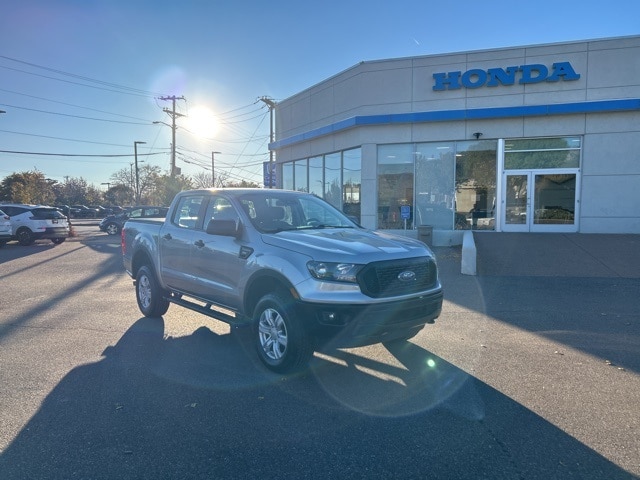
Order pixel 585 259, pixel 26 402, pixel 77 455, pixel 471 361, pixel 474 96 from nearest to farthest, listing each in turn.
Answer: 1. pixel 77 455
2. pixel 26 402
3. pixel 471 361
4. pixel 585 259
5. pixel 474 96

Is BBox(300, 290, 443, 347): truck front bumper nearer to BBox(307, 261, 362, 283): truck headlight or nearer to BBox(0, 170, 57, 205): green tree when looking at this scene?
BBox(307, 261, 362, 283): truck headlight

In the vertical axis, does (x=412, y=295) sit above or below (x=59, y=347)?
above

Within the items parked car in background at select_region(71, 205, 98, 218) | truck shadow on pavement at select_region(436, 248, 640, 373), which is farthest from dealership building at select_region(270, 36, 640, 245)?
parked car in background at select_region(71, 205, 98, 218)

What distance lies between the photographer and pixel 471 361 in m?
4.90

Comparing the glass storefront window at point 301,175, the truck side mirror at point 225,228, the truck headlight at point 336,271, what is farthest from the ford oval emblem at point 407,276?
the glass storefront window at point 301,175

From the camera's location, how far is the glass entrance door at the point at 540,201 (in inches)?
603

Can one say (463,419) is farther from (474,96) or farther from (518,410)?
(474,96)

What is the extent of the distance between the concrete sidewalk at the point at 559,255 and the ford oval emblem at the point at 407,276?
6545mm

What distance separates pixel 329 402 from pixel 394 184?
1383 cm

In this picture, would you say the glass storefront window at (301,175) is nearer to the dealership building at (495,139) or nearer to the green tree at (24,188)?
the dealership building at (495,139)

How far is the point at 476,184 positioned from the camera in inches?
634

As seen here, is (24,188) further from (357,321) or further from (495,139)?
(357,321)

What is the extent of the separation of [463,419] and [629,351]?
2.82 m

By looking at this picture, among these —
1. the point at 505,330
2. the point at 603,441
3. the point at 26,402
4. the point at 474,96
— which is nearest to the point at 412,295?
the point at 603,441
